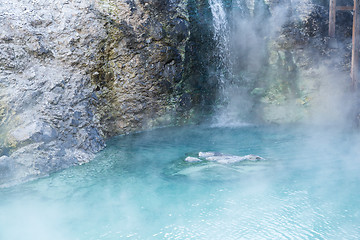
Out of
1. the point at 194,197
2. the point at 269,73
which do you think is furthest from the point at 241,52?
the point at 194,197

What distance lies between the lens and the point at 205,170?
5.22 meters

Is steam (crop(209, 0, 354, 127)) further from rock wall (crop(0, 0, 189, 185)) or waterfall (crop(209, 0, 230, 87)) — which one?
rock wall (crop(0, 0, 189, 185))

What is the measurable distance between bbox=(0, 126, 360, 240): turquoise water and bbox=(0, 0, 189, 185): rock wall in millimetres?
652

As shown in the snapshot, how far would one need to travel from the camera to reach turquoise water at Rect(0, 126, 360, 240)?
349 cm

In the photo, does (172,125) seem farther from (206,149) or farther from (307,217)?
(307,217)

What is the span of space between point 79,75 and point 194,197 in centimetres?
393

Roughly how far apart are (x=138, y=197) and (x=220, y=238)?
1.44 m

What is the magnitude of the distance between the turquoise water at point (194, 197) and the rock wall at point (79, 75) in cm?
65

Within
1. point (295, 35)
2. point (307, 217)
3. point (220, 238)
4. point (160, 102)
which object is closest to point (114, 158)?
point (160, 102)

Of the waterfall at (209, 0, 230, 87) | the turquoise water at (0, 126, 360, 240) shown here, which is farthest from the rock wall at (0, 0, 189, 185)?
the waterfall at (209, 0, 230, 87)

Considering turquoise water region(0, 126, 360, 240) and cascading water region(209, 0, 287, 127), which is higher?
cascading water region(209, 0, 287, 127)

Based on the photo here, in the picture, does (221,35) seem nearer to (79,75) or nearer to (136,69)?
(136,69)

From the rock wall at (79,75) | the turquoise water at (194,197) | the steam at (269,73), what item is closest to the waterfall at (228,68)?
the steam at (269,73)

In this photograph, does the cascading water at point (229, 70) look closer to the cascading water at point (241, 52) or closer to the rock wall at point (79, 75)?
the cascading water at point (241, 52)
